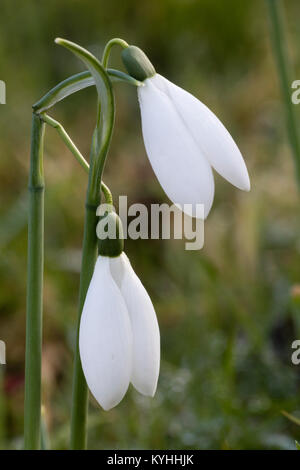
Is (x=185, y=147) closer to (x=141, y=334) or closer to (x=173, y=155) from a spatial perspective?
(x=173, y=155)

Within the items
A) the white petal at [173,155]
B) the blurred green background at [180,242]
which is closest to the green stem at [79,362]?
the white petal at [173,155]

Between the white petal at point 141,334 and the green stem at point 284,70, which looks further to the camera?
the green stem at point 284,70

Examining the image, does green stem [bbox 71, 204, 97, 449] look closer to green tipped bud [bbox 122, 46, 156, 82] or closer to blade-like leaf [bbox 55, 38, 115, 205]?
blade-like leaf [bbox 55, 38, 115, 205]

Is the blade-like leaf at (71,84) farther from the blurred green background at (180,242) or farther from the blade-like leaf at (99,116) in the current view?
the blurred green background at (180,242)

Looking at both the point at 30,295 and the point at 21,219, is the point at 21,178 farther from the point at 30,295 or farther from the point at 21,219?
the point at 30,295

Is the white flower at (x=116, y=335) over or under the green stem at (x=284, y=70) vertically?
under

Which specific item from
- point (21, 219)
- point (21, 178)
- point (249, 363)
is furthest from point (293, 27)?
point (249, 363)
